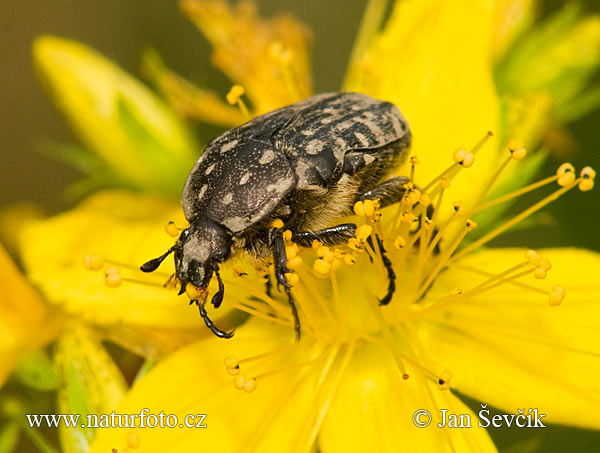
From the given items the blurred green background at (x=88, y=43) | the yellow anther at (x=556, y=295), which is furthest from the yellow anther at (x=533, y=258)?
the blurred green background at (x=88, y=43)

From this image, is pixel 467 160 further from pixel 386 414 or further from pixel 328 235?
pixel 386 414

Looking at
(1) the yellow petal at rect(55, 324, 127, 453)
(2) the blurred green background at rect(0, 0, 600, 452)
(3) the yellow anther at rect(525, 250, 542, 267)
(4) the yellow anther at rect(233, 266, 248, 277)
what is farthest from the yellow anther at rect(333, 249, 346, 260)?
(2) the blurred green background at rect(0, 0, 600, 452)

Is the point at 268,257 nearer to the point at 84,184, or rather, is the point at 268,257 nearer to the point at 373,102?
the point at 373,102


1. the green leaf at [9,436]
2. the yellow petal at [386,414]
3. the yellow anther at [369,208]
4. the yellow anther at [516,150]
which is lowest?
the green leaf at [9,436]

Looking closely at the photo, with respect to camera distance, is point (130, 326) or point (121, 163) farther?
point (121, 163)

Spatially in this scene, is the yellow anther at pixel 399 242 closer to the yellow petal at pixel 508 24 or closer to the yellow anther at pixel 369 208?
the yellow anther at pixel 369 208

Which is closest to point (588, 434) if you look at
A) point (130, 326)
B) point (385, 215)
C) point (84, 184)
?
point (385, 215)

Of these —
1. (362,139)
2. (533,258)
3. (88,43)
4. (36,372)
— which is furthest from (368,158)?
(88,43)
